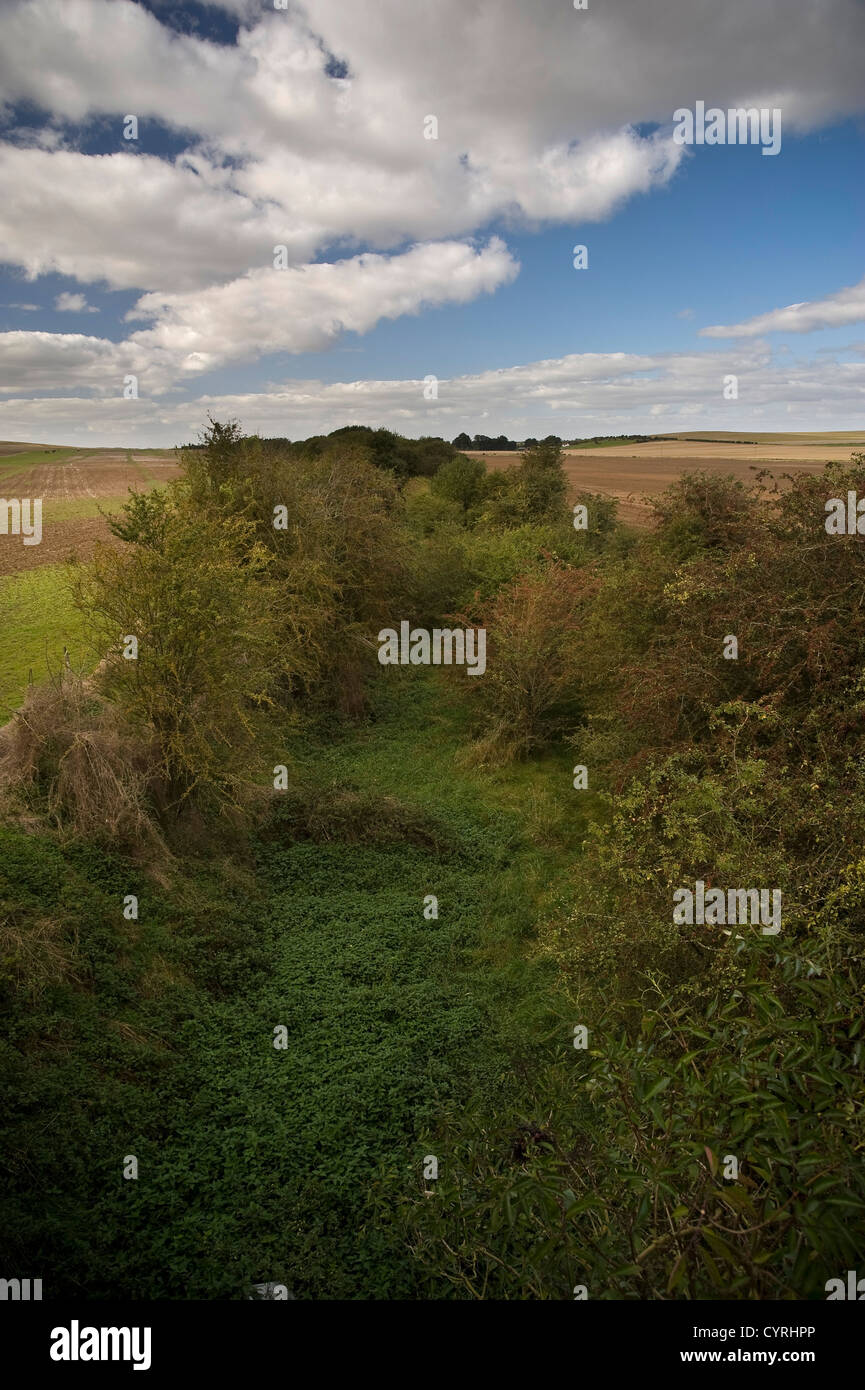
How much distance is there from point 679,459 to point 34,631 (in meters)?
59.1

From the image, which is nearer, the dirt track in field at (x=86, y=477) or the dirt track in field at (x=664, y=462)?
the dirt track in field at (x=664, y=462)

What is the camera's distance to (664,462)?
64.8 metres

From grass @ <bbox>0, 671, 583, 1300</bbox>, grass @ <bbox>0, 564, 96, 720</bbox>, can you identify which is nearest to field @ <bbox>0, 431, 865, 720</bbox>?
grass @ <bbox>0, 564, 96, 720</bbox>

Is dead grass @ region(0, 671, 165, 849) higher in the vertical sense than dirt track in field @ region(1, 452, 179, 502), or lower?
lower

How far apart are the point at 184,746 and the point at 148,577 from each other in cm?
274

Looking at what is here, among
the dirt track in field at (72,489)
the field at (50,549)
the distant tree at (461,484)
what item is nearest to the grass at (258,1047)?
the field at (50,549)

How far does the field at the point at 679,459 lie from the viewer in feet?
151

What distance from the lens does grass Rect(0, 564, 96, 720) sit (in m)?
17.3

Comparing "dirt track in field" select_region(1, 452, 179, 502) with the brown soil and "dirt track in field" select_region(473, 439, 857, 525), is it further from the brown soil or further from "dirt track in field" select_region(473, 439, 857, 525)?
"dirt track in field" select_region(473, 439, 857, 525)

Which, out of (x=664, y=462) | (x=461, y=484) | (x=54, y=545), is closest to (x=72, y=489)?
(x=54, y=545)

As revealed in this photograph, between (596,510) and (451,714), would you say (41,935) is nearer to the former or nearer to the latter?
(451,714)

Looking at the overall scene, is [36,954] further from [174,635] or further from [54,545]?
[54,545]

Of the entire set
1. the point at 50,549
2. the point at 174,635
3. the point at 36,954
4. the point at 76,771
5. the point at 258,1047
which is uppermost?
the point at 50,549

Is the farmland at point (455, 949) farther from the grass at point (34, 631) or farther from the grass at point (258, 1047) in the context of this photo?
the grass at point (34, 631)
